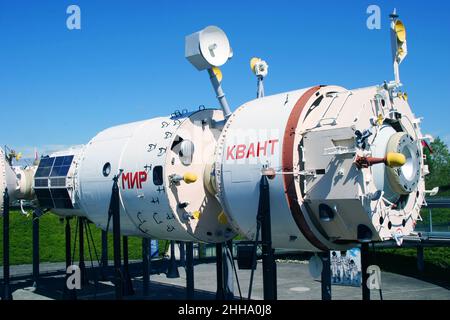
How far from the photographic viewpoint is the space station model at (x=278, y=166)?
32.8ft

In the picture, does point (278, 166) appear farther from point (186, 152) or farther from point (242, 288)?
point (242, 288)

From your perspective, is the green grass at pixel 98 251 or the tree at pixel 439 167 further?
the tree at pixel 439 167

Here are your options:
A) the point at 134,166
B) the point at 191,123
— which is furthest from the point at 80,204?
the point at 191,123

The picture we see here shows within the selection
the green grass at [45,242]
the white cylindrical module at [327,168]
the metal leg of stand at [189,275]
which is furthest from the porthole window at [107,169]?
the green grass at [45,242]

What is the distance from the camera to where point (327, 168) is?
10016 millimetres

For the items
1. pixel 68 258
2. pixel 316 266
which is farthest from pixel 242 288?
pixel 316 266

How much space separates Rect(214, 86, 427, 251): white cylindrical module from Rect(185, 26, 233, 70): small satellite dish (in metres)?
2.58

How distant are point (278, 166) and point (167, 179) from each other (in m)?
3.54

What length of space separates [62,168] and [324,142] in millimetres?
10216

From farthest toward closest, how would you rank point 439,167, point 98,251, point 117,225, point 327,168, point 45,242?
point 439,167 → point 98,251 → point 45,242 → point 117,225 → point 327,168

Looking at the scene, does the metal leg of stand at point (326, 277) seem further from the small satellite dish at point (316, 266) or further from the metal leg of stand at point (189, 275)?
the metal leg of stand at point (189, 275)

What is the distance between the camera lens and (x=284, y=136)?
34.9ft

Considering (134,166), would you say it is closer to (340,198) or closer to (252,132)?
(252,132)

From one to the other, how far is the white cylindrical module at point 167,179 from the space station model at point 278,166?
0.03 metres
